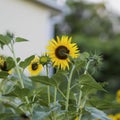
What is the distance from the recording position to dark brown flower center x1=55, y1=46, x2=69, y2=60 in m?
1.35

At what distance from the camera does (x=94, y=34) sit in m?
17.4

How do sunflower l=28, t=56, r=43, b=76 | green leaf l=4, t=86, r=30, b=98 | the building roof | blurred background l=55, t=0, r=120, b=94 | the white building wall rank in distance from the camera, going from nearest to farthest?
green leaf l=4, t=86, r=30, b=98 → sunflower l=28, t=56, r=43, b=76 → the white building wall → the building roof → blurred background l=55, t=0, r=120, b=94

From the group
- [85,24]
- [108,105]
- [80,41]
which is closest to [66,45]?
[108,105]

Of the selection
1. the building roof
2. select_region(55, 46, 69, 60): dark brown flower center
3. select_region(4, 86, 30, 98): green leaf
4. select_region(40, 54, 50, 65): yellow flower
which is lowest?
select_region(4, 86, 30, 98): green leaf

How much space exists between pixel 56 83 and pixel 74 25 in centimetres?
1625

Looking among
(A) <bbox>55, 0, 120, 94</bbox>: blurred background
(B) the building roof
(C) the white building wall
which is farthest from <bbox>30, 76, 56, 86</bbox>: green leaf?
(A) <bbox>55, 0, 120, 94</bbox>: blurred background

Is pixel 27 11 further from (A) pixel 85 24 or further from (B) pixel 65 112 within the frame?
(A) pixel 85 24

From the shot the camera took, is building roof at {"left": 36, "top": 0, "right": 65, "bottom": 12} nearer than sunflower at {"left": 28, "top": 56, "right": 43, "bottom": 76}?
No

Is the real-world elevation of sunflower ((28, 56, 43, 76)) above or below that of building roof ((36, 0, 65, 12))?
below

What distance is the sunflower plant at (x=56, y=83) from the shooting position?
1309mm

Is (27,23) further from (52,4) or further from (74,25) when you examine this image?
(74,25)

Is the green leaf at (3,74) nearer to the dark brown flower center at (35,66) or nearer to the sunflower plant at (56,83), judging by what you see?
the sunflower plant at (56,83)

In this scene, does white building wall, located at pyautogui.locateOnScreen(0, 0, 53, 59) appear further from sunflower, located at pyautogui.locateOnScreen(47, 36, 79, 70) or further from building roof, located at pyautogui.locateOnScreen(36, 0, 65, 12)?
sunflower, located at pyautogui.locateOnScreen(47, 36, 79, 70)

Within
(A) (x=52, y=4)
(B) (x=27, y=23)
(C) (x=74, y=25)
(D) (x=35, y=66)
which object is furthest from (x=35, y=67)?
(C) (x=74, y=25)
